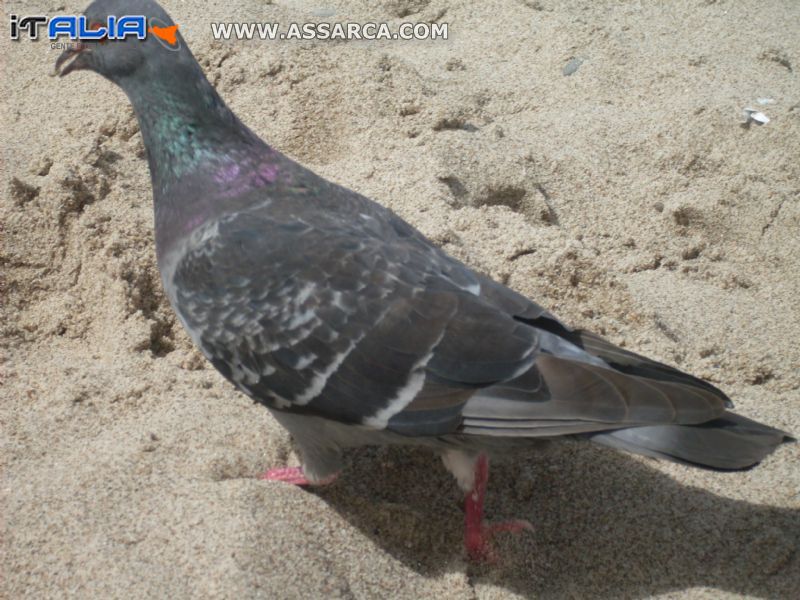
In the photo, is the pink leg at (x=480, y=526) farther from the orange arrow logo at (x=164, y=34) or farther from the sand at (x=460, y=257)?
the orange arrow logo at (x=164, y=34)

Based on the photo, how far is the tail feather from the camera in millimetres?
2625

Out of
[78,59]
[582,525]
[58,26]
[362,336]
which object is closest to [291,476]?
[362,336]

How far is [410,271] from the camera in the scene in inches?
114

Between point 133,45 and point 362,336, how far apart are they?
1.39m

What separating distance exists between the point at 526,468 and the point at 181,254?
1.46 meters

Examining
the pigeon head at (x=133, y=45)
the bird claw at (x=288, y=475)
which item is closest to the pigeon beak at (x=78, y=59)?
the pigeon head at (x=133, y=45)

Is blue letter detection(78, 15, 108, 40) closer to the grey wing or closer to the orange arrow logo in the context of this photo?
the orange arrow logo

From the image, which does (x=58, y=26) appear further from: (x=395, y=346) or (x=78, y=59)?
(x=395, y=346)

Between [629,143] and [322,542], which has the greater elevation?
[629,143]

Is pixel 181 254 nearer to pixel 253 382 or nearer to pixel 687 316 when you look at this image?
pixel 253 382

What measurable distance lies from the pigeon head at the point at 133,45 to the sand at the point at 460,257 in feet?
2.44

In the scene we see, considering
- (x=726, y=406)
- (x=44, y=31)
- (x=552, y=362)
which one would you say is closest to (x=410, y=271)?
(x=552, y=362)

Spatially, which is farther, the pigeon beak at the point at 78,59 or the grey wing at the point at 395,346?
the pigeon beak at the point at 78,59

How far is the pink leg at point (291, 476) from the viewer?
3.08 m
